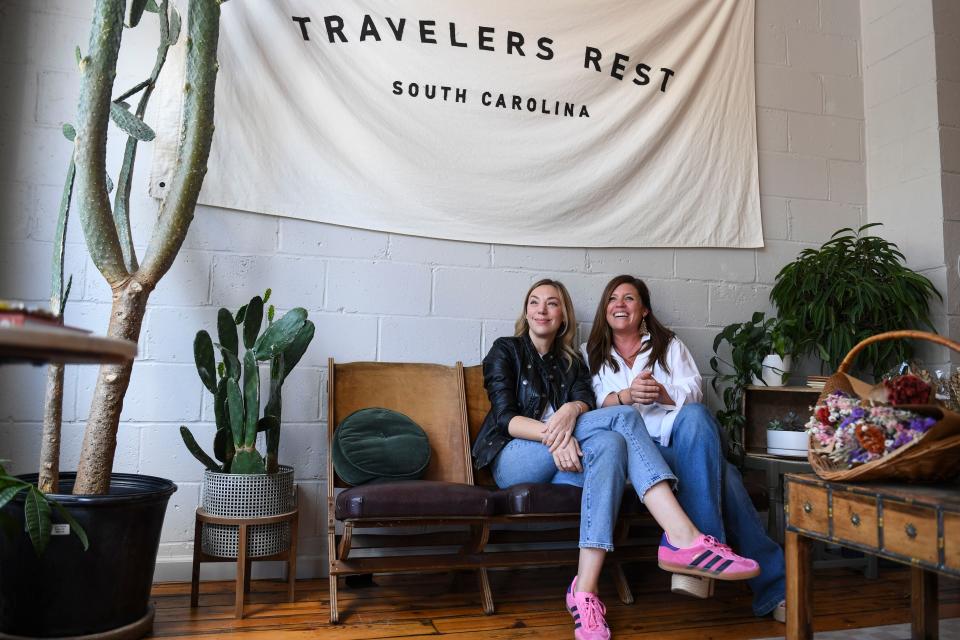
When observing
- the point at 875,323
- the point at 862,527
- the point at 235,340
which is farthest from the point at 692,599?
the point at 235,340

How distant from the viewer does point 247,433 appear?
2.31 meters

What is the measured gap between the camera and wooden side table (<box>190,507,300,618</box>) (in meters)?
2.19

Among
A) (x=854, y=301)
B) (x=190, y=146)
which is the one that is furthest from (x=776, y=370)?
(x=190, y=146)

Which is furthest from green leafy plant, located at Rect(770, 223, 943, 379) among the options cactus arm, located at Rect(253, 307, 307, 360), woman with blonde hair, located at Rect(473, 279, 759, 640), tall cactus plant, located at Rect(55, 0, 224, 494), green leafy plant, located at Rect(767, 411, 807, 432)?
tall cactus plant, located at Rect(55, 0, 224, 494)

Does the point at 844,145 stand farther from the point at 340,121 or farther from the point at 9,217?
the point at 9,217

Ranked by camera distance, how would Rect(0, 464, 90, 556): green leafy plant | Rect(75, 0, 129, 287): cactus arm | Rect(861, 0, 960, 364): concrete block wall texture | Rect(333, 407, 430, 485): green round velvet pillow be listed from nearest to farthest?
Rect(0, 464, 90, 556): green leafy plant → Rect(75, 0, 129, 287): cactus arm → Rect(333, 407, 430, 485): green round velvet pillow → Rect(861, 0, 960, 364): concrete block wall texture

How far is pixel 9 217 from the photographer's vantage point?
2.53 metres

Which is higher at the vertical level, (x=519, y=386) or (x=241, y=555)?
(x=519, y=386)

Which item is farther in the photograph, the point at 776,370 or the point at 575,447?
the point at 776,370

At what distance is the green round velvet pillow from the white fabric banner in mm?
778

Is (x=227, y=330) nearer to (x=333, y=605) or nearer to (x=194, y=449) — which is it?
(x=194, y=449)

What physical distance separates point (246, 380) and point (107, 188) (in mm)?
697

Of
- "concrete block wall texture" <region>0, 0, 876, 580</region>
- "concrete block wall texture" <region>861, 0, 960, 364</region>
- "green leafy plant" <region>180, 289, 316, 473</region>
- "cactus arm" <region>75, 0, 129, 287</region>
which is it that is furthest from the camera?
"concrete block wall texture" <region>861, 0, 960, 364</region>

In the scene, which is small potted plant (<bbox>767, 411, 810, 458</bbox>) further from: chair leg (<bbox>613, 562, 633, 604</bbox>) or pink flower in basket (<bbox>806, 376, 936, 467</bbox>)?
pink flower in basket (<bbox>806, 376, 936, 467</bbox>)
